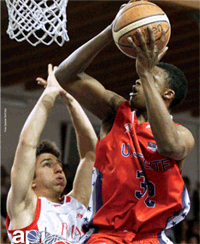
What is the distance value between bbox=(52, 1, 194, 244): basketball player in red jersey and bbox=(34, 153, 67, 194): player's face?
59.3 inches

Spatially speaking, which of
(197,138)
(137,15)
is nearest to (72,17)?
(137,15)

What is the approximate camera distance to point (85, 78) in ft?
9.87

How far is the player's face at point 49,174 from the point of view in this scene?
14.1ft

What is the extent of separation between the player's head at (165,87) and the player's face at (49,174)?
5.50ft

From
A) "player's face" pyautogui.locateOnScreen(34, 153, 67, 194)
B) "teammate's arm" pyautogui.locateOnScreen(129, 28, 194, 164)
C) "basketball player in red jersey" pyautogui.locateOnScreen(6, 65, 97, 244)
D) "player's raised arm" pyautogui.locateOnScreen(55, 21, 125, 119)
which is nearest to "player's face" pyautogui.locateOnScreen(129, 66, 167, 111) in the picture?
"player's raised arm" pyautogui.locateOnScreen(55, 21, 125, 119)

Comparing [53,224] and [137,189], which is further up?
[137,189]

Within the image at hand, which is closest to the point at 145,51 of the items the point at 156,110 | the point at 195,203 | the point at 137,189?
the point at 156,110

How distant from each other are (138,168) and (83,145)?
4.99 feet

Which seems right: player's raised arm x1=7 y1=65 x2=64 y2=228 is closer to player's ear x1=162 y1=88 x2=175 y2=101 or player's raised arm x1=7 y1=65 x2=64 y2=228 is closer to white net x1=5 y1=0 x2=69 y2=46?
white net x1=5 y1=0 x2=69 y2=46

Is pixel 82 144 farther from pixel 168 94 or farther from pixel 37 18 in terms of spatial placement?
pixel 168 94

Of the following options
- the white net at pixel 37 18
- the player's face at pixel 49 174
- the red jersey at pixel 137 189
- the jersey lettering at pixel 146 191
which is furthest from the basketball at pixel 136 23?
the player's face at pixel 49 174

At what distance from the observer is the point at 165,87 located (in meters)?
2.90

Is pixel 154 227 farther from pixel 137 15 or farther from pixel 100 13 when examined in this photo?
pixel 100 13

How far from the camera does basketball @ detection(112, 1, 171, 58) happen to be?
8.68 feet
